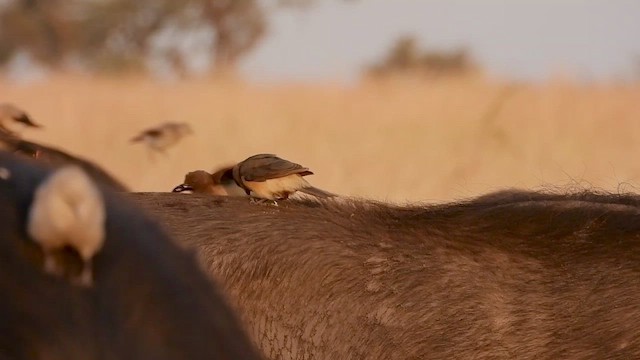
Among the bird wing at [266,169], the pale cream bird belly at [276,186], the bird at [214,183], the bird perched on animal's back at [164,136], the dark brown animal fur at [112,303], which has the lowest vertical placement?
the dark brown animal fur at [112,303]

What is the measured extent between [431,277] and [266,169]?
76cm

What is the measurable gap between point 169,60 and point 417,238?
1789 centimetres

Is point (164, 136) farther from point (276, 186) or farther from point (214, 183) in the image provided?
point (276, 186)

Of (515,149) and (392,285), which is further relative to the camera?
(515,149)

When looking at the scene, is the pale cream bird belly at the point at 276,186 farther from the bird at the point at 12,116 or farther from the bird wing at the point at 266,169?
the bird at the point at 12,116

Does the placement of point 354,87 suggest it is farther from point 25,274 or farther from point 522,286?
point 25,274

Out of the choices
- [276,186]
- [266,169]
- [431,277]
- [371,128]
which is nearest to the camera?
[431,277]

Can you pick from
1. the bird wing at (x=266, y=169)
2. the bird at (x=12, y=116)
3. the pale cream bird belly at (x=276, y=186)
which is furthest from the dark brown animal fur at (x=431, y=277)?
the bird at (x=12, y=116)

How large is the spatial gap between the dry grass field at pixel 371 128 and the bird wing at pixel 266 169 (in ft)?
15.7

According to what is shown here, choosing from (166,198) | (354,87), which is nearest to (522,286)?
(166,198)

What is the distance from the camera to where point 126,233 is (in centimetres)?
89

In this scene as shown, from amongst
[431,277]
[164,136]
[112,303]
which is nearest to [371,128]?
[164,136]

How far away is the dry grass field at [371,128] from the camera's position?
31.3ft

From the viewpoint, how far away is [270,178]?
3201 mm
